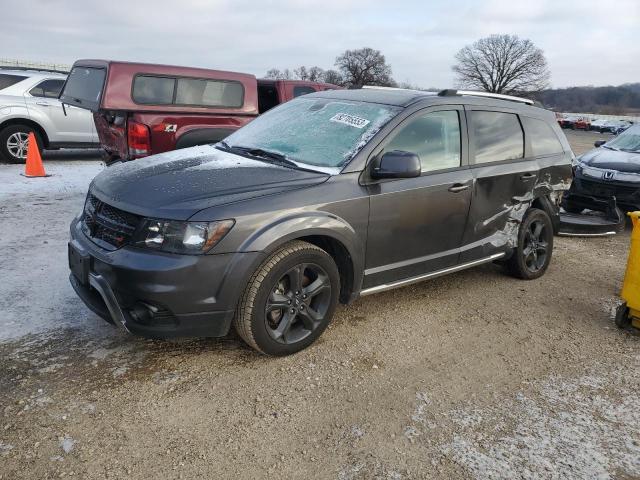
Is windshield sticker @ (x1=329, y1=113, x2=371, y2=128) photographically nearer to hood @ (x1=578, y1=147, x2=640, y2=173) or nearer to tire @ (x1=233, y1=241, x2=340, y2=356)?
tire @ (x1=233, y1=241, x2=340, y2=356)

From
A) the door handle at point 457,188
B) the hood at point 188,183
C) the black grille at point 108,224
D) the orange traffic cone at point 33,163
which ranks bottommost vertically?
the orange traffic cone at point 33,163

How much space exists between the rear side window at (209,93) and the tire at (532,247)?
478 centimetres

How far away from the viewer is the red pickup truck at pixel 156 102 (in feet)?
21.8

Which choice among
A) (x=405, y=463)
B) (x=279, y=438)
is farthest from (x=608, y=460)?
(x=279, y=438)

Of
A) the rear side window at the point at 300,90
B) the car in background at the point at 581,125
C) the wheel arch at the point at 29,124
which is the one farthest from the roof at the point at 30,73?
the car in background at the point at 581,125

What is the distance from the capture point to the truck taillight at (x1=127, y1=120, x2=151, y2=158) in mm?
6512

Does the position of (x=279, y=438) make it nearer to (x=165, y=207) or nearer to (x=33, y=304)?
(x=165, y=207)

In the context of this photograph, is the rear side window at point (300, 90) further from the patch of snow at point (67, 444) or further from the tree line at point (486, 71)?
the tree line at point (486, 71)

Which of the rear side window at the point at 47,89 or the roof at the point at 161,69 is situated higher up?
the roof at the point at 161,69

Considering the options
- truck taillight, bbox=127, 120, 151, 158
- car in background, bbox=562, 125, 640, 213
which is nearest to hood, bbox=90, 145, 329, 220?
truck taillight, bbox=127, 120, 151, 158

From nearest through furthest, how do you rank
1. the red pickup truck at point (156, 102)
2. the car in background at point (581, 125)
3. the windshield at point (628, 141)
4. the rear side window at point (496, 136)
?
1. the rear side window at point (496, 136)
2. the red pickup truck at point (156, 102)
3. the windshield at point (628, 141)
4. the car in background at point (581, 125)

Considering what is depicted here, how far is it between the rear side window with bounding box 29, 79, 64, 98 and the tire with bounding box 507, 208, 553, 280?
939cm

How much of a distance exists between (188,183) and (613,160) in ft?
24.3

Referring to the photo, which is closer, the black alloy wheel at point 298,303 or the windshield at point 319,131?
the black alloy wheel at point 298,303
